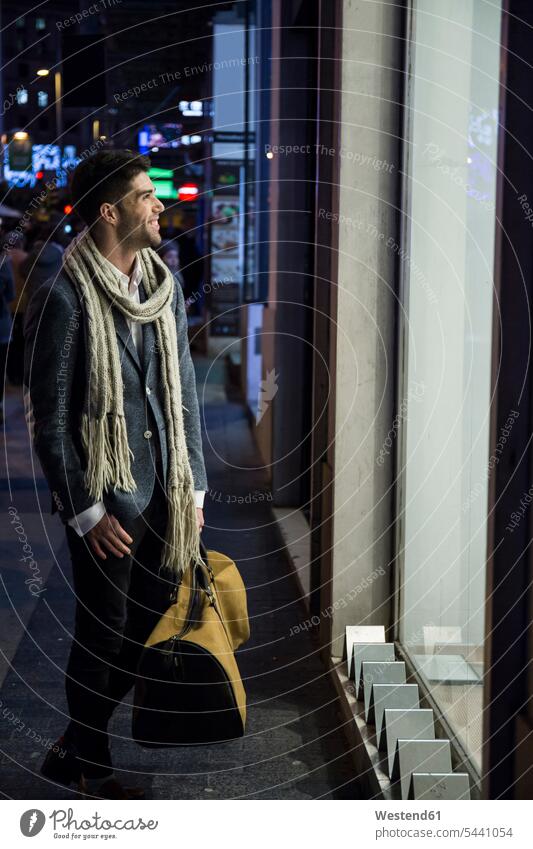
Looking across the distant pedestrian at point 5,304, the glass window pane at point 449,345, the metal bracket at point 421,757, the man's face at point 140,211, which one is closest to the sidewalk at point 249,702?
the metal bracket at point 421,757

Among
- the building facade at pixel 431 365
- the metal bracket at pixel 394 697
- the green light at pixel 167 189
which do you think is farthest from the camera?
the green light at pixel 167 189

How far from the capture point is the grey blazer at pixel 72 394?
3059mm

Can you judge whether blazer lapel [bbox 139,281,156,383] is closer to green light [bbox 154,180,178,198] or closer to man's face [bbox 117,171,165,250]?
man's face [bbox 117,171,165,250]

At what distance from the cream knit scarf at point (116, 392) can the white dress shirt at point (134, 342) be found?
0.03m

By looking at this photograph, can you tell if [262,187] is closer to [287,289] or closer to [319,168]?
[287,289]

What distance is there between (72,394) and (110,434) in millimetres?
144

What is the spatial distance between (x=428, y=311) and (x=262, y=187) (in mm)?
7356

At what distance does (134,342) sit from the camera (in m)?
3.27

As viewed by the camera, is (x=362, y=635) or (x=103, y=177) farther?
(x=362, y=635)

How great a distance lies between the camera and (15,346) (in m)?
14.4

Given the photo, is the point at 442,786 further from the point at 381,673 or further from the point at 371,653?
the point at 371,653

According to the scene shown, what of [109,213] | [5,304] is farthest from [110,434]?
[5,304]

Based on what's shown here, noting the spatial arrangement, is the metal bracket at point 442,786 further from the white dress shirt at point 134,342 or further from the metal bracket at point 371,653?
the metal bracket at point 371,653
